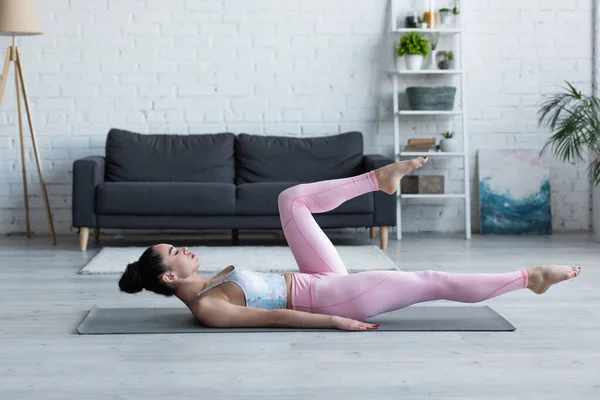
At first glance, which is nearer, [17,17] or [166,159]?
[17,17]

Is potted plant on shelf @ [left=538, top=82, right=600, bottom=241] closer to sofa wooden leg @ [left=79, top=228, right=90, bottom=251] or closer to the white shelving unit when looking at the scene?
the white shelving unit

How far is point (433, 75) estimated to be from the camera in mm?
6672

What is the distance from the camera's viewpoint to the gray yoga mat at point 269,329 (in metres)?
3.31

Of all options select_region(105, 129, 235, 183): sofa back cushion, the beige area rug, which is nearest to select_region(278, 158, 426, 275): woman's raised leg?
the beige area rug

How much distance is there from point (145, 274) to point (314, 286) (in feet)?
2.11

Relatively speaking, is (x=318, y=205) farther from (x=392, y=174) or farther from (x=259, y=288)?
(x=259, y=288)

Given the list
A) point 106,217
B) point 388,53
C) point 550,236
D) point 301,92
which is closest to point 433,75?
point 388,53

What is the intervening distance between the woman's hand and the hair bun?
0.74 m

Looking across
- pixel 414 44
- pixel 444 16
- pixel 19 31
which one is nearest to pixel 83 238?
pixel 19 31

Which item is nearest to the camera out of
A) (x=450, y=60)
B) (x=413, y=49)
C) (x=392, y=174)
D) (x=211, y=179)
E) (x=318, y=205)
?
(x=392, y=174)

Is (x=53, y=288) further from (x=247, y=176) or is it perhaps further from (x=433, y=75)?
(x=433, y=75)

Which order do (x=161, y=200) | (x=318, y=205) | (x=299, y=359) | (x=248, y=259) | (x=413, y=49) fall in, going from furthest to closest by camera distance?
(x=413, y=49), (x=161, y=200), (x=248, y=259), (x=318, y=205), (x=299, y=359)

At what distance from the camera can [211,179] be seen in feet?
20.2

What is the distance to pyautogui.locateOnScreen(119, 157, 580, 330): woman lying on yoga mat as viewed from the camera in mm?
3146
